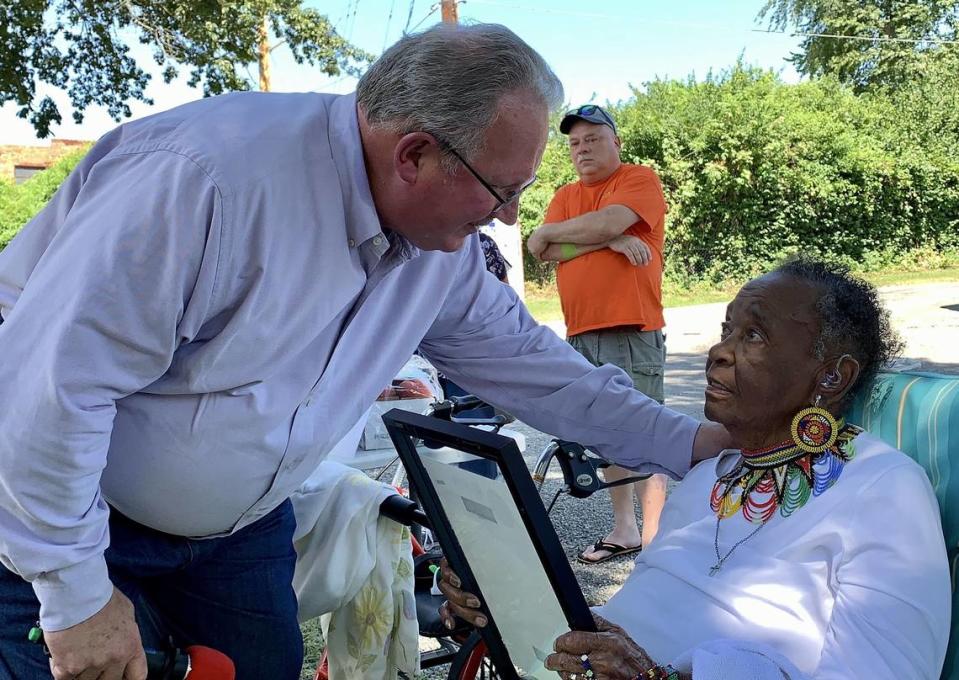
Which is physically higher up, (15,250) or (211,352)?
(15,250)

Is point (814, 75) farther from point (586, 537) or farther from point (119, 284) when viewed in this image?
point (119, 284)

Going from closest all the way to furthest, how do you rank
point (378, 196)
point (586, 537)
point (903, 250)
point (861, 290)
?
point (378, 196) < point (861, 290) < point (586, 537) < point (903, 250)

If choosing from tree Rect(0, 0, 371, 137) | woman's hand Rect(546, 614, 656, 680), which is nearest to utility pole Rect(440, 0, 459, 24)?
tree Rect(0, 0, 371, 137)

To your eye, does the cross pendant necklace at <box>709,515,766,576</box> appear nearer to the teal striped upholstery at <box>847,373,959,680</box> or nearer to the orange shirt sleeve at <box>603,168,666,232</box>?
the teal striped upholstery at <box>847,373,959,680</box>

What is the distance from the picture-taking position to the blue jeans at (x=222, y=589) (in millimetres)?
1998

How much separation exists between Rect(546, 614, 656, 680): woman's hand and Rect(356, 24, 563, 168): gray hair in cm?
93

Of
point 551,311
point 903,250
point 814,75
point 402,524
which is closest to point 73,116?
point 551,311

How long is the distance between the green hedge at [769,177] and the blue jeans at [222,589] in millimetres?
17969

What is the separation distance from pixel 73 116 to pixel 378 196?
11.2 meters

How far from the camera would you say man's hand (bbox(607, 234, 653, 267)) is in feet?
15.5

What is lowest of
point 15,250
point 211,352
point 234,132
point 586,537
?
point 586,537

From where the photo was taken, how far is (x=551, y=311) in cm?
1720

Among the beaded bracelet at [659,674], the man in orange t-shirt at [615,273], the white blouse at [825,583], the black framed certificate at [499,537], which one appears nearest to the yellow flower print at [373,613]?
the black framed certificate at [499,537]

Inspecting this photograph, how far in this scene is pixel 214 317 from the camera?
5.73ft
